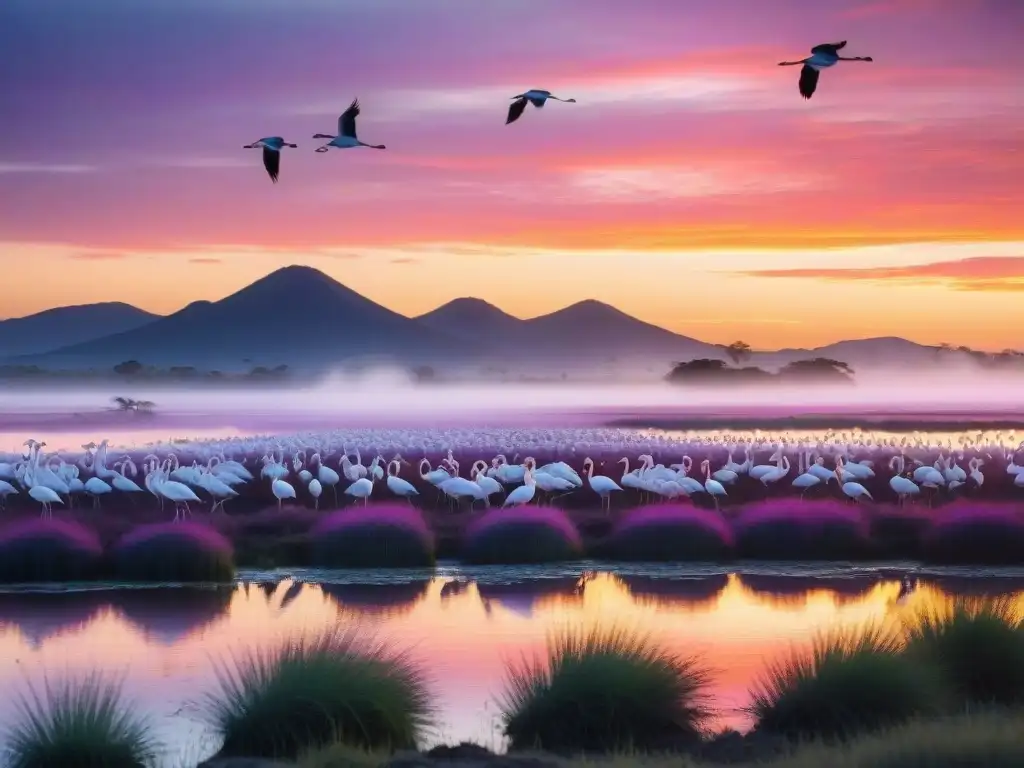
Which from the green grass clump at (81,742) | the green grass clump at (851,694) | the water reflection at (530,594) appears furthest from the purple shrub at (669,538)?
the green grass clump at (81,742)

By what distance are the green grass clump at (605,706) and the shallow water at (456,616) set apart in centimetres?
40

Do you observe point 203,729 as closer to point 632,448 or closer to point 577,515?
point 577,515

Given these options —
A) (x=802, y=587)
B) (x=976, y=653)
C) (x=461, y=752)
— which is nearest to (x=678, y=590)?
(x=802, y=587)

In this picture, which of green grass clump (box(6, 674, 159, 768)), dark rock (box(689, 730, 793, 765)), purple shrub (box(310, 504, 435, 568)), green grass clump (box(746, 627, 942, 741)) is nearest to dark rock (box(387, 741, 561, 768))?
dark rock (box(689, 730, 793, 765))

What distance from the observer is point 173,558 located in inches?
861

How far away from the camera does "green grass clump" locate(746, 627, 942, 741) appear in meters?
11.5

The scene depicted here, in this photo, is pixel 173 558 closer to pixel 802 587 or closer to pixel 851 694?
pixel 802 587

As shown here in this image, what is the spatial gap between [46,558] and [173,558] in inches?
74.6

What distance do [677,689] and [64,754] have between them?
4.64 metres

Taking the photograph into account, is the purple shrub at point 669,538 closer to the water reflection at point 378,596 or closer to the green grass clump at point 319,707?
the water reflection at point 378,596

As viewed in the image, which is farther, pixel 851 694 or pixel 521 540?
pixel 521 540

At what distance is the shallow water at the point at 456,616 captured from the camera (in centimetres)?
1430

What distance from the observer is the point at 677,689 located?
11805mm

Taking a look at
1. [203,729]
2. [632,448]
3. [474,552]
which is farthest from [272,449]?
[203,729]
